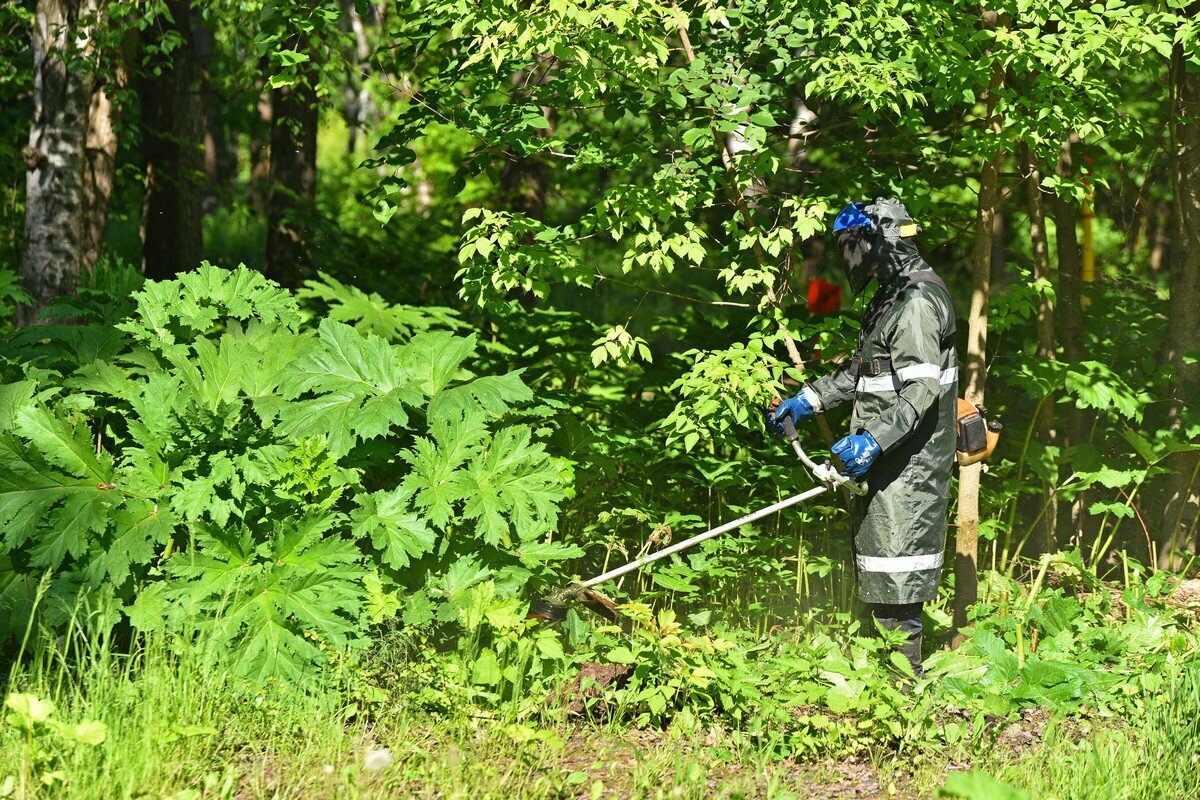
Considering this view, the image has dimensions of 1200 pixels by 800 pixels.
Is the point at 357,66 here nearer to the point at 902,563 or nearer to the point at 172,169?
the point at 172,169

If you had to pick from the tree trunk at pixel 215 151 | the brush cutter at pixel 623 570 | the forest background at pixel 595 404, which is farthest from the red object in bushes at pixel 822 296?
the tree trunk at pixel 215 151

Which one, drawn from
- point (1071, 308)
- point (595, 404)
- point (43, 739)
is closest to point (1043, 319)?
point (1071, 308)

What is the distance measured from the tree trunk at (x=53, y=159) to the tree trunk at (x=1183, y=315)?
6298mm

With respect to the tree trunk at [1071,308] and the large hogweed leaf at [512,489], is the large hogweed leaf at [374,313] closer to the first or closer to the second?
the large hogweed leaf at [512,489]

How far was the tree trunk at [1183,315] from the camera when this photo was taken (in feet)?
19.7

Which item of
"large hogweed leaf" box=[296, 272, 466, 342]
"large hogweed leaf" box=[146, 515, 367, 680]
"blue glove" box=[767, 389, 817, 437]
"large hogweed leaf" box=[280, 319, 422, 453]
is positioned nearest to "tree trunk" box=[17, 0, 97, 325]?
"large hogweed leaf" box=[296, 272, 466, 342]

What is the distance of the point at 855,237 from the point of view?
4617 mm

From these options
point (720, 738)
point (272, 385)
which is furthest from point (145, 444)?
point (720, 738)

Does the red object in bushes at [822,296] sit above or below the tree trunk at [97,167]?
below

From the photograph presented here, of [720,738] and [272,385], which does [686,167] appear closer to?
[272,385]

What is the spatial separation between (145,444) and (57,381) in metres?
0.85

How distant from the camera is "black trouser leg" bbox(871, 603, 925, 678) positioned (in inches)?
187

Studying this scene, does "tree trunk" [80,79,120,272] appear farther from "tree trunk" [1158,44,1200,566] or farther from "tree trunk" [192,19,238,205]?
"tree trunk" [1158,44,1200,566]

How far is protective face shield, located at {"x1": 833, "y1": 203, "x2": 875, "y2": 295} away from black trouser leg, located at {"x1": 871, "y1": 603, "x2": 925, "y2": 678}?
4.48ft
